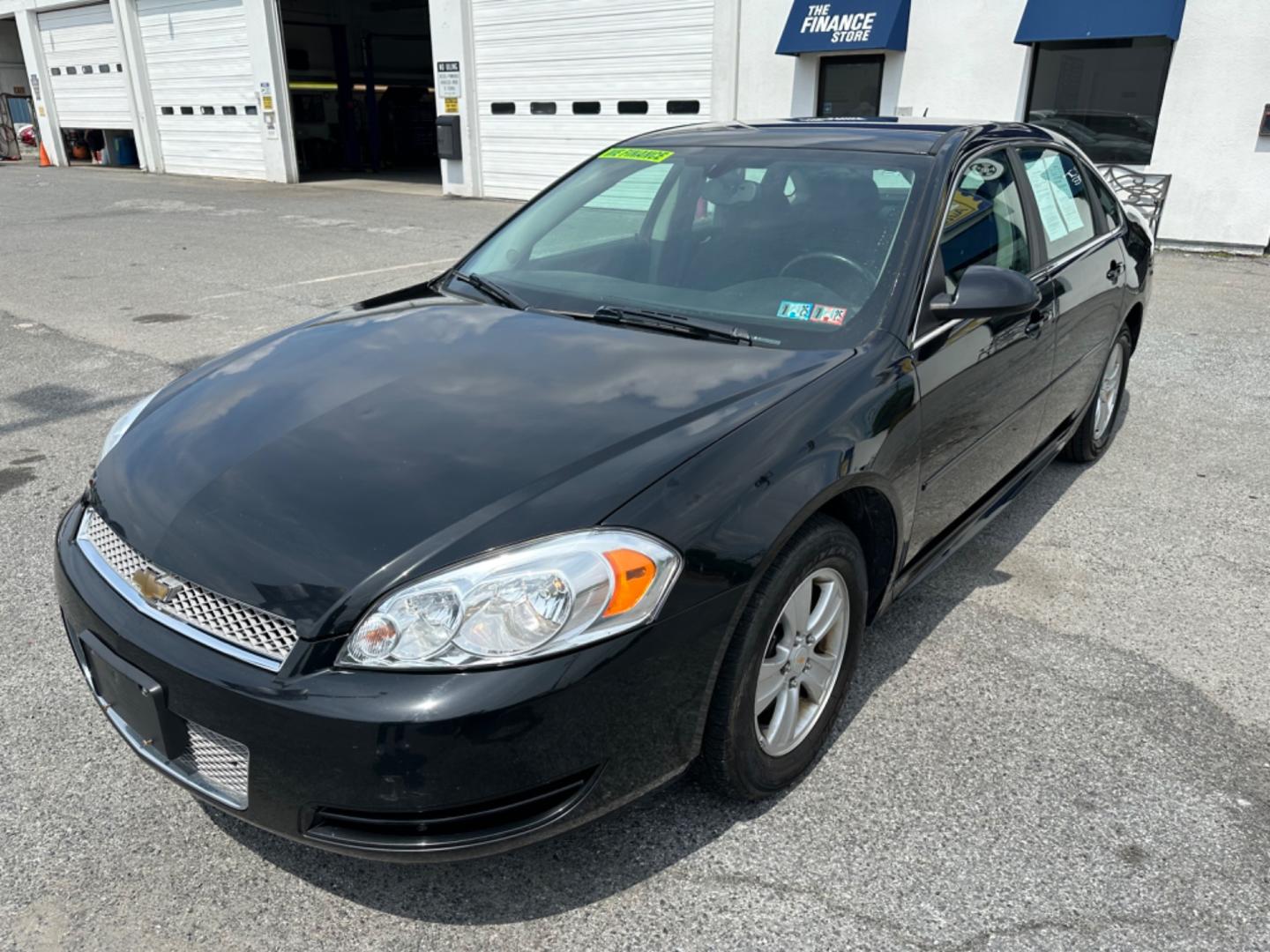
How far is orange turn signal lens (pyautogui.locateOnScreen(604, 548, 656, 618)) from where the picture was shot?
1906mm

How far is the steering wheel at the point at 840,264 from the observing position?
2.84 meters

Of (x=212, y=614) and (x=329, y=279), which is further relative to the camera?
(x=329, y=279)

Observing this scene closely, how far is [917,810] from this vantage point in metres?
2.45

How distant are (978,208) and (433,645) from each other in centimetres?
237

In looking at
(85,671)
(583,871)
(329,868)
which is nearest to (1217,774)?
(583,871)

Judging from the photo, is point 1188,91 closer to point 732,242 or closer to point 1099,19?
point 1099,19

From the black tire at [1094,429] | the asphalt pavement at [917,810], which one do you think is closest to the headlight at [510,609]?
the asphalt pavement at [917,810]

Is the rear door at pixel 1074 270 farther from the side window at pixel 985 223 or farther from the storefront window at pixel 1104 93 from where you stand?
the storefront window at pixel 1104 93

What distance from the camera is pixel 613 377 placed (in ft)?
8.22

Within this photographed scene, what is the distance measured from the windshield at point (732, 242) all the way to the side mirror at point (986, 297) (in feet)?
0.64

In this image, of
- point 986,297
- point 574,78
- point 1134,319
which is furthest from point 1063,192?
point 574,78

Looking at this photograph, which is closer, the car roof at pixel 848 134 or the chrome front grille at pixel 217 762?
the chrome front grille at pixel 217 762

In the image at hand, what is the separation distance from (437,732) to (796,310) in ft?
5.36

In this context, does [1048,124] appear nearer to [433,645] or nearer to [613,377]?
[613,377]
